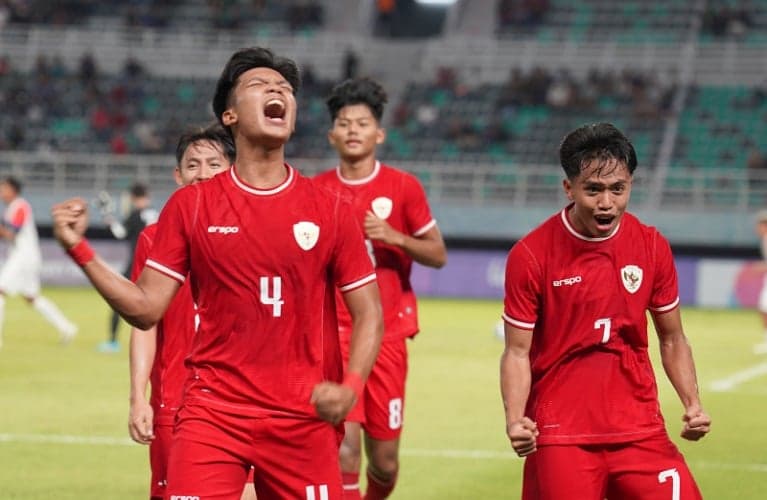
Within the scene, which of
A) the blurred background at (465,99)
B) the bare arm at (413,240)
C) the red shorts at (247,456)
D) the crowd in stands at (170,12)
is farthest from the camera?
the crowd in stands at (170,12)

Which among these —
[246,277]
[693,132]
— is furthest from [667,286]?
[693,132]

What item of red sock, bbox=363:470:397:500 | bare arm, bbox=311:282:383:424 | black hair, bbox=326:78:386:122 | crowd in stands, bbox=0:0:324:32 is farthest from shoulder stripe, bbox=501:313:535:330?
crowd in stands, bbox=0:0:324:32

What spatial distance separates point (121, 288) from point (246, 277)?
47 centimetres

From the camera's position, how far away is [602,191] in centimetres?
589

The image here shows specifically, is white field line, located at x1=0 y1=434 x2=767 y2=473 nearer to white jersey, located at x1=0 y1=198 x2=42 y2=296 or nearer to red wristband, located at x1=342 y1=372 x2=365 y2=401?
red wristband, located at x1=342 y1=372 x2=365 y2=401

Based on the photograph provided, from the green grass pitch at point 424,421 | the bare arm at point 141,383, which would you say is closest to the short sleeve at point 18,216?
the green grass pitch at point 424,421

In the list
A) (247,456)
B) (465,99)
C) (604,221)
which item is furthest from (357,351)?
(465,99)

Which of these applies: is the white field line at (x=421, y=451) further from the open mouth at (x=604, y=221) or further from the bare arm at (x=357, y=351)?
the bare arm at (x=357, y=351)

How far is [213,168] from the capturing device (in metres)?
6.89

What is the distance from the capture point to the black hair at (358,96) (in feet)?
30.1

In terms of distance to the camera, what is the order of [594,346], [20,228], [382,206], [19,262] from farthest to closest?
1. [20,228]
2. [19,262]
3. [382,206]
4. [594,346]

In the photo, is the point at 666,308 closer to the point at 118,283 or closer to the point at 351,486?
the point at 118,283

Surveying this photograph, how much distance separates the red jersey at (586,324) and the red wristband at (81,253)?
71.3 inches

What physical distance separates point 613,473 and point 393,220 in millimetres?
3469
